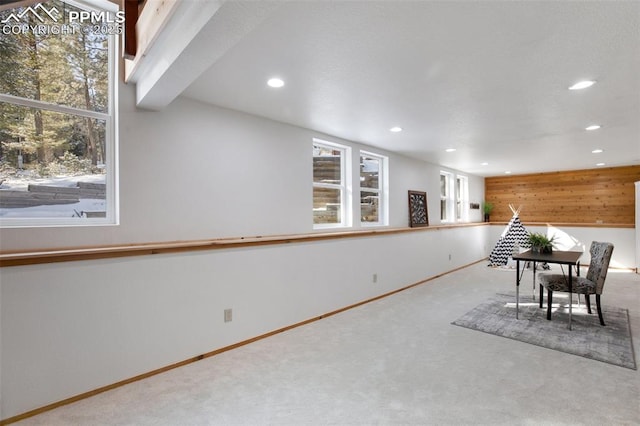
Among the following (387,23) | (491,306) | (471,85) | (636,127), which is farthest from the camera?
(491,306)

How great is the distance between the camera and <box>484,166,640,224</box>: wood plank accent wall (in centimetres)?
738

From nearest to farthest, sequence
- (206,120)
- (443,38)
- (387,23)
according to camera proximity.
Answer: (387,23) → (443,38) → (206,120)

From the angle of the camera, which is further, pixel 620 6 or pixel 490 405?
pixel 490 405

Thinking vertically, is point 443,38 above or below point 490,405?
above

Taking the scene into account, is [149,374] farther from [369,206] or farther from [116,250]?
[369,206]

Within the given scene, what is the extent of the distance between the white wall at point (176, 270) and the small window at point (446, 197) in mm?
→ 3662

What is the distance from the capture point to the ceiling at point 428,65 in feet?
5.55

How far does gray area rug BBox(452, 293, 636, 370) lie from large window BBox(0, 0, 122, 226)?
3757 mm

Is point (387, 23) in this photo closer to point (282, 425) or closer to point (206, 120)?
point (206, 120)

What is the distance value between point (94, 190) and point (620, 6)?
11.4 ft

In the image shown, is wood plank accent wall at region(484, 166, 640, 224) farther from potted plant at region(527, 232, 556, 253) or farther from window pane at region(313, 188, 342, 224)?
window pane at region(313, 188, 342, 224)

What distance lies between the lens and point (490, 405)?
2.05 m

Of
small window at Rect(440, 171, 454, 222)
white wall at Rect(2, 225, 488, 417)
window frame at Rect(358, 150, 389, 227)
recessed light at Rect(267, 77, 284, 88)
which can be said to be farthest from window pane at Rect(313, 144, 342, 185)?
small window at Rect(440, 171, 454, 222)

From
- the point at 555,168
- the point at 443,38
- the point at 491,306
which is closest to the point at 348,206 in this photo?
the point at 491,306
